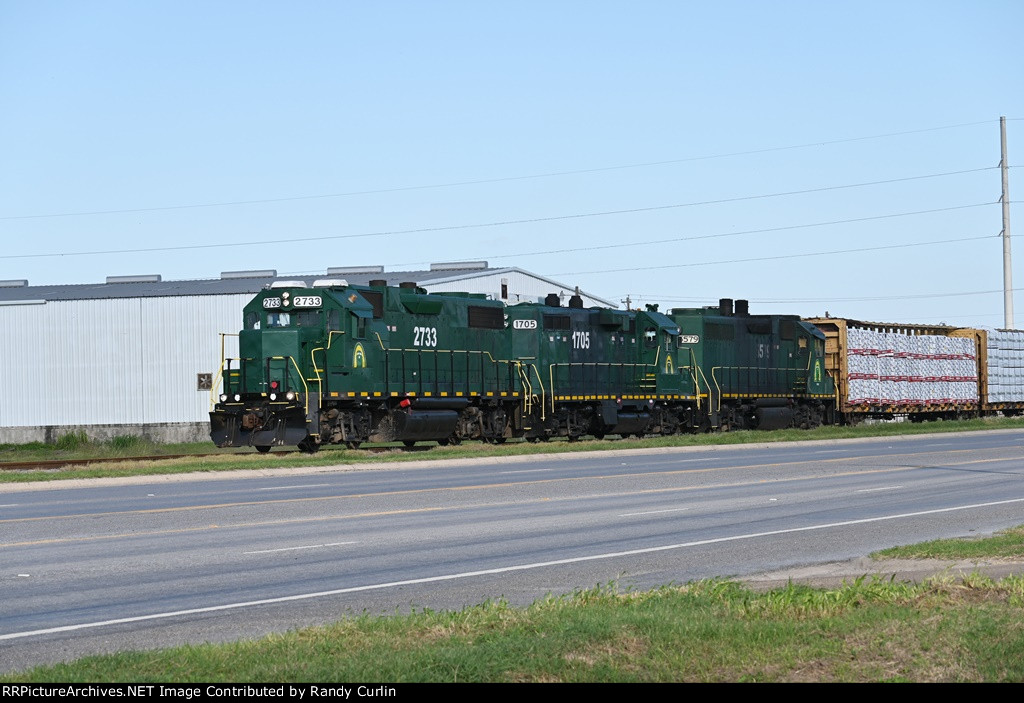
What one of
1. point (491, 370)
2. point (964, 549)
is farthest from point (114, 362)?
point (964, 549)

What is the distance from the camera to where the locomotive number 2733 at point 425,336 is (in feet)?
117

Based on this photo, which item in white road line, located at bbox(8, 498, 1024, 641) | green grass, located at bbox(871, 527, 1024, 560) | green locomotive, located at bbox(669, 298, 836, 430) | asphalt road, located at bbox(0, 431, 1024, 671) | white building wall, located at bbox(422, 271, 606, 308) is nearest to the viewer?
white road line, located at bbox(8, 498, 1024, 641)

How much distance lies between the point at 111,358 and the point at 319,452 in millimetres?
21923

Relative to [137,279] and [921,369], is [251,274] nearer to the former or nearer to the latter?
[137,279]

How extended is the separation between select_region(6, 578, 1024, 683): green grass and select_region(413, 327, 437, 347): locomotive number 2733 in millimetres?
26405

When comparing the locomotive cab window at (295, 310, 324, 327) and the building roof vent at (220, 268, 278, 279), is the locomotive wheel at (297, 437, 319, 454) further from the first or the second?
the building roof vent at (220, 268, 278, 279)

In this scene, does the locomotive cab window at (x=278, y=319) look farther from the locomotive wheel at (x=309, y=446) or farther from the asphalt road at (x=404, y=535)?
the asphalt road at (x=404, y=535)

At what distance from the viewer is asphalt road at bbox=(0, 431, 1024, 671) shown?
10742mm

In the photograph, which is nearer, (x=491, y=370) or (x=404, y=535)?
(x=404, y=535)

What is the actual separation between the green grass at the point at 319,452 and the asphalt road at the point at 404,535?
1.61m

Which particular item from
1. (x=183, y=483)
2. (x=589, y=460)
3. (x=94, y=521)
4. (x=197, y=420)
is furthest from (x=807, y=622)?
(x=197, y=420)

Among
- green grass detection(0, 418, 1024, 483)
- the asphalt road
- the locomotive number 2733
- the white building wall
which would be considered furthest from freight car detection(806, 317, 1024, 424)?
the asphalt road

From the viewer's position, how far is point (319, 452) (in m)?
33.3

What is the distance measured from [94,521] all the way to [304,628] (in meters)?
9.37
